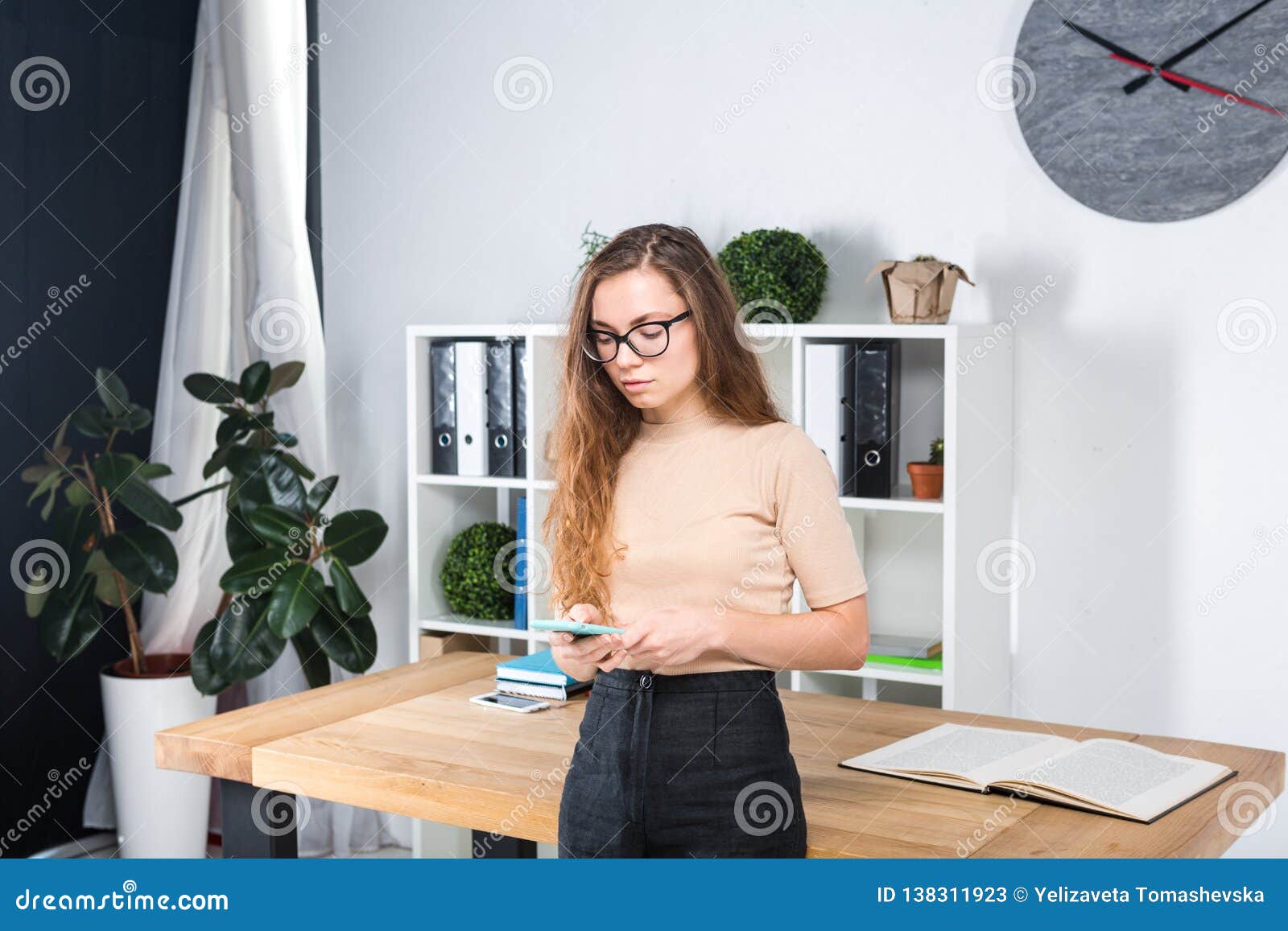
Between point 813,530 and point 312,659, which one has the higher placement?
point 813,530

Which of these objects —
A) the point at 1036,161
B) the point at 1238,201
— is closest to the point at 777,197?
the point at 1036,161

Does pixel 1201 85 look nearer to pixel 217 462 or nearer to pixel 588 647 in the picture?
pixel 588 647

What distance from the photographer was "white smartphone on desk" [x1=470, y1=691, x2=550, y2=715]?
2283mm

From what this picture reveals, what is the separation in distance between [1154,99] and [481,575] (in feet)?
6.42

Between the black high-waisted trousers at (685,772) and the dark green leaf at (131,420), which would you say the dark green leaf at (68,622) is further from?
the black high-waisted trousers at (685,772)

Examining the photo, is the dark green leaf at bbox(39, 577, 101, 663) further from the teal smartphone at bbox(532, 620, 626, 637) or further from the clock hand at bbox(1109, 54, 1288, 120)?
the clock hand at bbox(1109, 54, 1288, 120)

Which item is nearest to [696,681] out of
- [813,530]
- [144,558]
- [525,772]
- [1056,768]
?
[813,530]

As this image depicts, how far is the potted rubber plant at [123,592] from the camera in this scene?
323 centimetres

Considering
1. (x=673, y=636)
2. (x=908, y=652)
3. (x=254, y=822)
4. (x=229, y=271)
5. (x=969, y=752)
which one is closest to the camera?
A: (x=673, y=636)

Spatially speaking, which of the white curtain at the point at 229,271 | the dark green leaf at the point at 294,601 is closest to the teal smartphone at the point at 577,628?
the dark green leaf at the point at 294,601

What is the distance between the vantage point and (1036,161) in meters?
2.87

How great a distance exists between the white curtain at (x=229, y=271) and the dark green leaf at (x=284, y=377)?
10 centimetres

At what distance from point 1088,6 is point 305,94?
2.08 meters

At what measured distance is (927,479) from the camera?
2.79 metres
